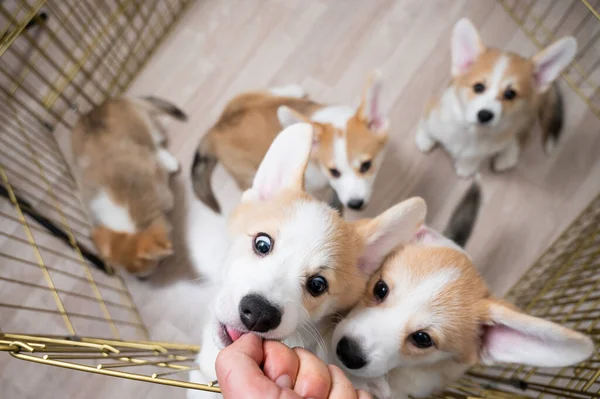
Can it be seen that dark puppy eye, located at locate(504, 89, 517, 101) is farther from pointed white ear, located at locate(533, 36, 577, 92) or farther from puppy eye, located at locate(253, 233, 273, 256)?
puppy eye, located at locate(253, 233, 273, 256)

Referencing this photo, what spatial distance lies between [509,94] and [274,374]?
1474 millimetres

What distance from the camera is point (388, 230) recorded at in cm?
112

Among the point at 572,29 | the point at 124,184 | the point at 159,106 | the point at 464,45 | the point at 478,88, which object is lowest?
the point at 124,184

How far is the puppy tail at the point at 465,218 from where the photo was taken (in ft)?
5.76

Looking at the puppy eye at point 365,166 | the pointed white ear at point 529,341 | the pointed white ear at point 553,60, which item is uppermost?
the pointed white ear at point 553,60

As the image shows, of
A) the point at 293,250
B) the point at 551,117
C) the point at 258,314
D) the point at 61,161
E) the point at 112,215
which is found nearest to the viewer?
the point at 258,314

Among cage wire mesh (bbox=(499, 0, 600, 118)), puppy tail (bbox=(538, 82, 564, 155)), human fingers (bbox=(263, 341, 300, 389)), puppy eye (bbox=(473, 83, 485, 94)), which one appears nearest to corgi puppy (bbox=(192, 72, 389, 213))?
puppy eye (bbox=(473, 83, 485, 94))

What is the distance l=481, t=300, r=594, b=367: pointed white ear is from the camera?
2.74 ft

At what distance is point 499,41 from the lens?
226 cm

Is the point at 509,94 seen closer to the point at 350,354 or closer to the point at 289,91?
the point at 289,91

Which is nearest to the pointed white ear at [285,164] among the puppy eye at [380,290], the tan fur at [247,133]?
the puppy eye at [380,290]

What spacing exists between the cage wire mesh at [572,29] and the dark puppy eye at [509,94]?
0.72 m

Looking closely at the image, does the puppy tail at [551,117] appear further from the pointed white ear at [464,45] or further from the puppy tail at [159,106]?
the puppy tail at [159,106]

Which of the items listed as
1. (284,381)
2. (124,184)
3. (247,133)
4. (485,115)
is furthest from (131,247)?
(485,115)
